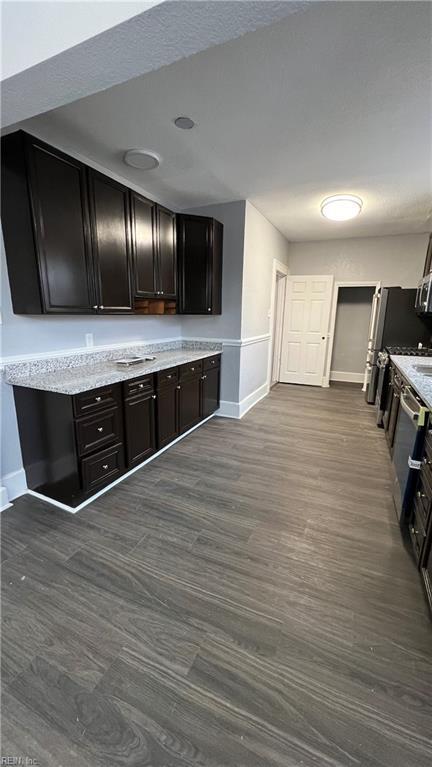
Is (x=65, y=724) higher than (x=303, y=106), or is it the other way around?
(x=303, y=106)

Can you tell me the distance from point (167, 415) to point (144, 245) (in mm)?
1678

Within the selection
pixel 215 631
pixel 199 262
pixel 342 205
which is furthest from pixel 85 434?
pixel 342 205

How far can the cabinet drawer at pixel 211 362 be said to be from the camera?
3.69 metres

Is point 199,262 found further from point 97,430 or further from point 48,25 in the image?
point 48,25

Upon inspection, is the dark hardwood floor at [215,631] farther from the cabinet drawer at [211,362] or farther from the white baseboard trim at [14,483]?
the cabinet drawer at [211,362]

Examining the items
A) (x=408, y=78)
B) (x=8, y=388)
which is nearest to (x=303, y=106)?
(x=408, y=78)

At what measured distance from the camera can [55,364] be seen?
252 centimetres

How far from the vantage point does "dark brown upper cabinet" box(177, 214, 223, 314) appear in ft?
11.6

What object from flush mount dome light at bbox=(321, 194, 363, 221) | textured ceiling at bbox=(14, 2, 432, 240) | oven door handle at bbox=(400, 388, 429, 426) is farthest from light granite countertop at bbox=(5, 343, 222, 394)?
flush mount dome light at bbox=(321, 194, 363, 221)

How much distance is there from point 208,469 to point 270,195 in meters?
3.05

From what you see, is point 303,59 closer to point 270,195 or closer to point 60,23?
point 60,23

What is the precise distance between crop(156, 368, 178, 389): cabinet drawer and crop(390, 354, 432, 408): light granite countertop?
2.02 meters

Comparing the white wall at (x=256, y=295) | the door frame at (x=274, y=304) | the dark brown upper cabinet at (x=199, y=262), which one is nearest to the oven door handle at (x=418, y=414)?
the white wall at (x=256, y=295)

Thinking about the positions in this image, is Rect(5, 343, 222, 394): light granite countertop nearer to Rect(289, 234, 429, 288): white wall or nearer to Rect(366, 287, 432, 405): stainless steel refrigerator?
Rect(366, 287, 432, 405): stainless steel refrigerator
